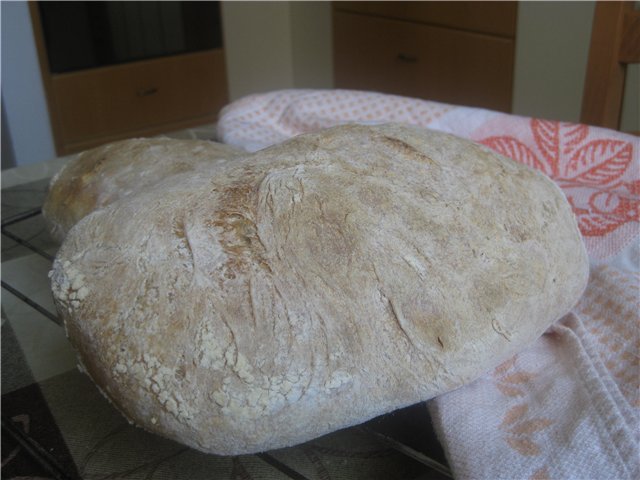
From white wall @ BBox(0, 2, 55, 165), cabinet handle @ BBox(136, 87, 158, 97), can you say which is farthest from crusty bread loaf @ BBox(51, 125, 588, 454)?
cabinet handle @ BBox(136, 87, 158, 97)

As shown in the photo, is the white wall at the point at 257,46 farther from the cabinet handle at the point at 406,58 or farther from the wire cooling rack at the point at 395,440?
the wire cooling rack at the point at 395,440

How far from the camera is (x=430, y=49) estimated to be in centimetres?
218

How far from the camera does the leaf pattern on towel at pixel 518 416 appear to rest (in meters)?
0.49

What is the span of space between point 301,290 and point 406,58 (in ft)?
6.30

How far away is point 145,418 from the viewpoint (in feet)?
1.53

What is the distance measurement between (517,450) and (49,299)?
50 centimetres

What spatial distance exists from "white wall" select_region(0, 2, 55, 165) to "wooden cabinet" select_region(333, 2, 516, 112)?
3.40 ft

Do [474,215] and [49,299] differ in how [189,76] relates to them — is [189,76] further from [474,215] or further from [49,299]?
[474,215]

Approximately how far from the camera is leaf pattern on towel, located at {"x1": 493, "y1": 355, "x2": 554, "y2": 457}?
0.49 m

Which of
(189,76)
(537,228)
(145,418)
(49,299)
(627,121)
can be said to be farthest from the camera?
(189,76)

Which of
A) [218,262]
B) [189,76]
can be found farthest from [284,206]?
[189,76]

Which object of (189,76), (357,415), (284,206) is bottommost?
(189,76)

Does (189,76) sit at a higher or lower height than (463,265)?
lower

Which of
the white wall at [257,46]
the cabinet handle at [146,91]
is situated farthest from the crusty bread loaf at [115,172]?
the white wall at [257,46]
